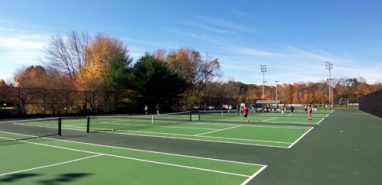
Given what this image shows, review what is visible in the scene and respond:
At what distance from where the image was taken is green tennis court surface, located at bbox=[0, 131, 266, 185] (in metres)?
8.05

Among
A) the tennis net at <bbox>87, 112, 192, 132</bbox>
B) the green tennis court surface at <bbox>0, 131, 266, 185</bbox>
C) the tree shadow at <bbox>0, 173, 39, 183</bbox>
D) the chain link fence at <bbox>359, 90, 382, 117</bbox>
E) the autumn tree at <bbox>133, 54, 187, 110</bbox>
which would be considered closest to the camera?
the tree shadow at <bbox>0, 173, 39, 183</bbox>

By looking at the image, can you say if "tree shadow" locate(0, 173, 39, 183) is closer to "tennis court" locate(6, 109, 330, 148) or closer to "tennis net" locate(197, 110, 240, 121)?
"tennis court" locate(6, 109, 330, 148)

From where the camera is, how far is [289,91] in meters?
120

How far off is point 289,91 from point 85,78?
278ft

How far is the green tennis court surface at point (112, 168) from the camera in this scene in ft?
26.4

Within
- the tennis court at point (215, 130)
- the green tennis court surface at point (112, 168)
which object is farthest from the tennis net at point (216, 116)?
the green tennis court surface at point (112, 168)

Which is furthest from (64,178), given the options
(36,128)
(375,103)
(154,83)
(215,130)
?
(154,83)

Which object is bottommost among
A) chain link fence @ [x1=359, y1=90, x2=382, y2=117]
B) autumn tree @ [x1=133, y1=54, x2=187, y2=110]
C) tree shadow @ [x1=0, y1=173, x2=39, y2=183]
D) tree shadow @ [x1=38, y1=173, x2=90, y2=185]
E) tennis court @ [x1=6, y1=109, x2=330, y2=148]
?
tree shadow @ [x1=38, y1=173, x2=90, y2=185]

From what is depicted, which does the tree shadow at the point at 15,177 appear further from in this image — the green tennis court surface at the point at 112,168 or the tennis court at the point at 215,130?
the tennis court at the point at 215,130

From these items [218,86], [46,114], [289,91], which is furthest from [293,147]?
[289,91]

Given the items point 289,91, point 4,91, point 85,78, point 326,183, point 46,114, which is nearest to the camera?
point 326,183

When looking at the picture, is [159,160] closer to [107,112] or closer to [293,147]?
[293,147]

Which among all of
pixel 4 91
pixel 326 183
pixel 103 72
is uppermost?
pixel 103 72

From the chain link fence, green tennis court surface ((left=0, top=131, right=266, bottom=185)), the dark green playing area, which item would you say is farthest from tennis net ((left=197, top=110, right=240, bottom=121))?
green tennis court surface ((left=0, top=131, right=266, bottom=185))
